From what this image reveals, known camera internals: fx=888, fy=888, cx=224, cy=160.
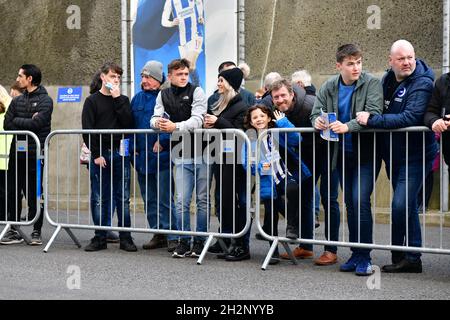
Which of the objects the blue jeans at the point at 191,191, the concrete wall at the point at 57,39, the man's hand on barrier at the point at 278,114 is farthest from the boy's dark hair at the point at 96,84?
the concrete wall at the point at 57,39

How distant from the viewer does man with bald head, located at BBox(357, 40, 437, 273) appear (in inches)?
303

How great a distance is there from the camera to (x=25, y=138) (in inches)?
394

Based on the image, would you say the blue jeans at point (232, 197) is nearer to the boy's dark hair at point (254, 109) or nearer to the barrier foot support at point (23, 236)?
the boy's dark hair at point (254, 109)

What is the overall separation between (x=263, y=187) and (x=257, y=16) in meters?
6.09

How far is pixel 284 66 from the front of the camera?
13.8 m

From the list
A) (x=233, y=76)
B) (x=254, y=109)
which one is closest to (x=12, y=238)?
(x=233, y=76)

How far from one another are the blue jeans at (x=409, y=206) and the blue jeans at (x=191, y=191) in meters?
1.96

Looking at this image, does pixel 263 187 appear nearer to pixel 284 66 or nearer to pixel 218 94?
pixel 218 94

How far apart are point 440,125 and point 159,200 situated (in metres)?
3.28

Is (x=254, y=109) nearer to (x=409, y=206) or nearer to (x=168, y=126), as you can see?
(x=168, y=126)

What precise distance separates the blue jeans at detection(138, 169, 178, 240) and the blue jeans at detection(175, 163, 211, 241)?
0.22 metres

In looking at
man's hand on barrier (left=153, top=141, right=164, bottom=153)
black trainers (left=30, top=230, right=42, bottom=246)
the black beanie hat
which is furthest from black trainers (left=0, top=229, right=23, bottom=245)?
the black beanie hat

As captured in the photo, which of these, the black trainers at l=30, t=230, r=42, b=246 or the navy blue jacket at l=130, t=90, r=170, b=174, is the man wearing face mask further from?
the black trainers at l=30, t=230, r=42, b=246
